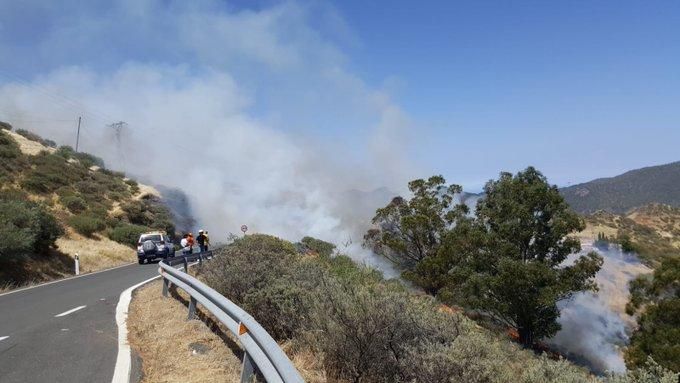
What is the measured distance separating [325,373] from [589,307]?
46.0 metres

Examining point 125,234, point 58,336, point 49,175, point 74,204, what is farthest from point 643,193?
point 58,336

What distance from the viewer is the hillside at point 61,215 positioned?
2097 cm

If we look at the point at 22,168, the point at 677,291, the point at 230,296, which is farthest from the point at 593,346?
the point at 22,168

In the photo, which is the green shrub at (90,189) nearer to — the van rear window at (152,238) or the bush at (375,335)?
the van rear window at (152,238)

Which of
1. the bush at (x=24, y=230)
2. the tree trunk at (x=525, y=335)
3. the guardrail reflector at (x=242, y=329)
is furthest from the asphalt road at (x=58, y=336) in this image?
the tree trunk at (x=525, y=335)

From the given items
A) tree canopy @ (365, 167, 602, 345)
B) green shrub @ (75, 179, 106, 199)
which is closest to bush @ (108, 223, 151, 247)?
green shrub @ (75, 179, 106, 199)

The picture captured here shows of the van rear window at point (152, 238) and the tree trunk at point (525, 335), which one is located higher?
the van rear window at point (152, 238)

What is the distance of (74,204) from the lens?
37.8 m

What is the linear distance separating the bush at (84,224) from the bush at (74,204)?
3.28 metres

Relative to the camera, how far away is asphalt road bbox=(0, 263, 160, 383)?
20.6 feet

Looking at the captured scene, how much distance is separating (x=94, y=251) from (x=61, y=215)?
22.0 ft

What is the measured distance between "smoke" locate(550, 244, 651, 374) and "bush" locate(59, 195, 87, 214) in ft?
116

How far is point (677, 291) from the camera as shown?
27.0m

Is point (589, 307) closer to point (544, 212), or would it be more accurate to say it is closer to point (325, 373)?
point (544, 212)
